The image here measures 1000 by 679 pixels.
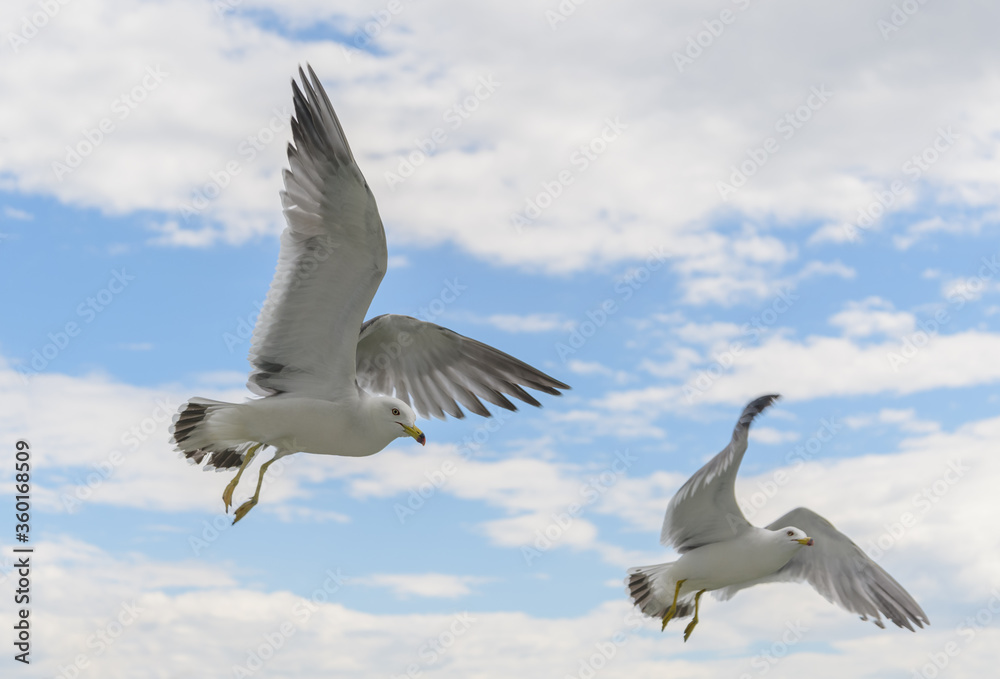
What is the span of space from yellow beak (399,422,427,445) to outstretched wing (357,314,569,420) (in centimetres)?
224

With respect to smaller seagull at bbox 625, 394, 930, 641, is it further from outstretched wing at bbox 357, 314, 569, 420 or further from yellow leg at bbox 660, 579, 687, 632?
outstretched wing at bbox 357, 314, 569, 420

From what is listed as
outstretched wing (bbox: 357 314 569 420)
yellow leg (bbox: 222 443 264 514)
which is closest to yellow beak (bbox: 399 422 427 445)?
yellow leg (bbox: 222 443 264 514)

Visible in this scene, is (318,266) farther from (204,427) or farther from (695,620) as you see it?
(695,620)

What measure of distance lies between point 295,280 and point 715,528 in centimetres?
569

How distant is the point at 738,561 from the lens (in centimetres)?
1174

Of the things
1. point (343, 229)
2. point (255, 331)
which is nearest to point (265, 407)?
point (255, 331)

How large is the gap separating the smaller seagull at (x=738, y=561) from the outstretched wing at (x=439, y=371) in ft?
7.68

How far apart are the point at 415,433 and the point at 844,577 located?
638cm

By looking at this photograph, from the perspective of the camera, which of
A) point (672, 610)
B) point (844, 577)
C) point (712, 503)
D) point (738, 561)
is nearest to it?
point (712, 503)

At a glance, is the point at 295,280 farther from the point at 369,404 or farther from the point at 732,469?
the point at 732,469

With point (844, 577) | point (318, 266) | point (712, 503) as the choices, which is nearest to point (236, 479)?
point (318, 266)

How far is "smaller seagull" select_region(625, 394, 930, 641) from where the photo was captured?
1153 centimetres

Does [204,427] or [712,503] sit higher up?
[712,503]

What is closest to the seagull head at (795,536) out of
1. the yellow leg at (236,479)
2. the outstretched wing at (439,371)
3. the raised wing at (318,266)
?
the outstretched wing at (439,371)
